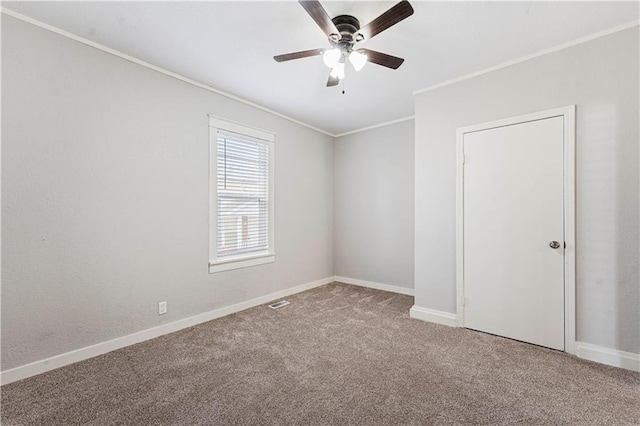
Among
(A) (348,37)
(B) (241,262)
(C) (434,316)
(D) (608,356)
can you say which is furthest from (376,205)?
(D) (608,356)

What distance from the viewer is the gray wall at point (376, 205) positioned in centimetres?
437

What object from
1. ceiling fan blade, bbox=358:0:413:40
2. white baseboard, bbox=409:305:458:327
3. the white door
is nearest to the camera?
ceiling fan blade, bbox=358:0:413:40

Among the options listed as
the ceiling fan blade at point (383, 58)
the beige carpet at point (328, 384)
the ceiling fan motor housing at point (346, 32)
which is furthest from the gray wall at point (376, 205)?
the ceiling fan motor housing at point (346, 32)

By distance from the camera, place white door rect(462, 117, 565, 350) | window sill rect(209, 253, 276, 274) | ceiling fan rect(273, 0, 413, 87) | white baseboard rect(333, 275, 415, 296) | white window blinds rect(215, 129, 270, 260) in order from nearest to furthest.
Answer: ceiling fan rect(273, 0, 413, 87) < white door rect(462, 117, 565, 350) < window sill rect(209, 253, 276, 274) < white window blinds rect(215, 129, 270, 260) < white baseboard rect(333, 275, 415, 296)

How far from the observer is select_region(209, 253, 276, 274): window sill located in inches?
132

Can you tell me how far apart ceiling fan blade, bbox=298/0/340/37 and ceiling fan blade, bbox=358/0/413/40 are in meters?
0.21

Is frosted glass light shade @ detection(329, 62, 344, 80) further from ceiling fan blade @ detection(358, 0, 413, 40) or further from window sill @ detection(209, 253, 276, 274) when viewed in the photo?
window sill @ detection(209, 253, 276, 274)

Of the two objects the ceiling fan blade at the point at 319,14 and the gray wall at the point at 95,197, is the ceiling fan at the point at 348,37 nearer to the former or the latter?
the ceiling fan blade at the point at 319,14

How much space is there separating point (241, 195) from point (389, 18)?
2563 mm

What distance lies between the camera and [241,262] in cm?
362

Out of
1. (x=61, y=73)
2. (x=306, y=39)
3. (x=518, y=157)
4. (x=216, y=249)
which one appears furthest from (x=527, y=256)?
(x=61, y=73)

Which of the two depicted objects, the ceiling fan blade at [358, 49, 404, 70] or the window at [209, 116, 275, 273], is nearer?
the ceiling fan blade at [358, 49, 404, 70]

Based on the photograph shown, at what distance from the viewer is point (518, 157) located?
2.72 m

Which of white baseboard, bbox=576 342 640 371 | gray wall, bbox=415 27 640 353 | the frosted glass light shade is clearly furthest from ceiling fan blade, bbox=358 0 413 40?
white baseboard, bbox=576 342 640 371
